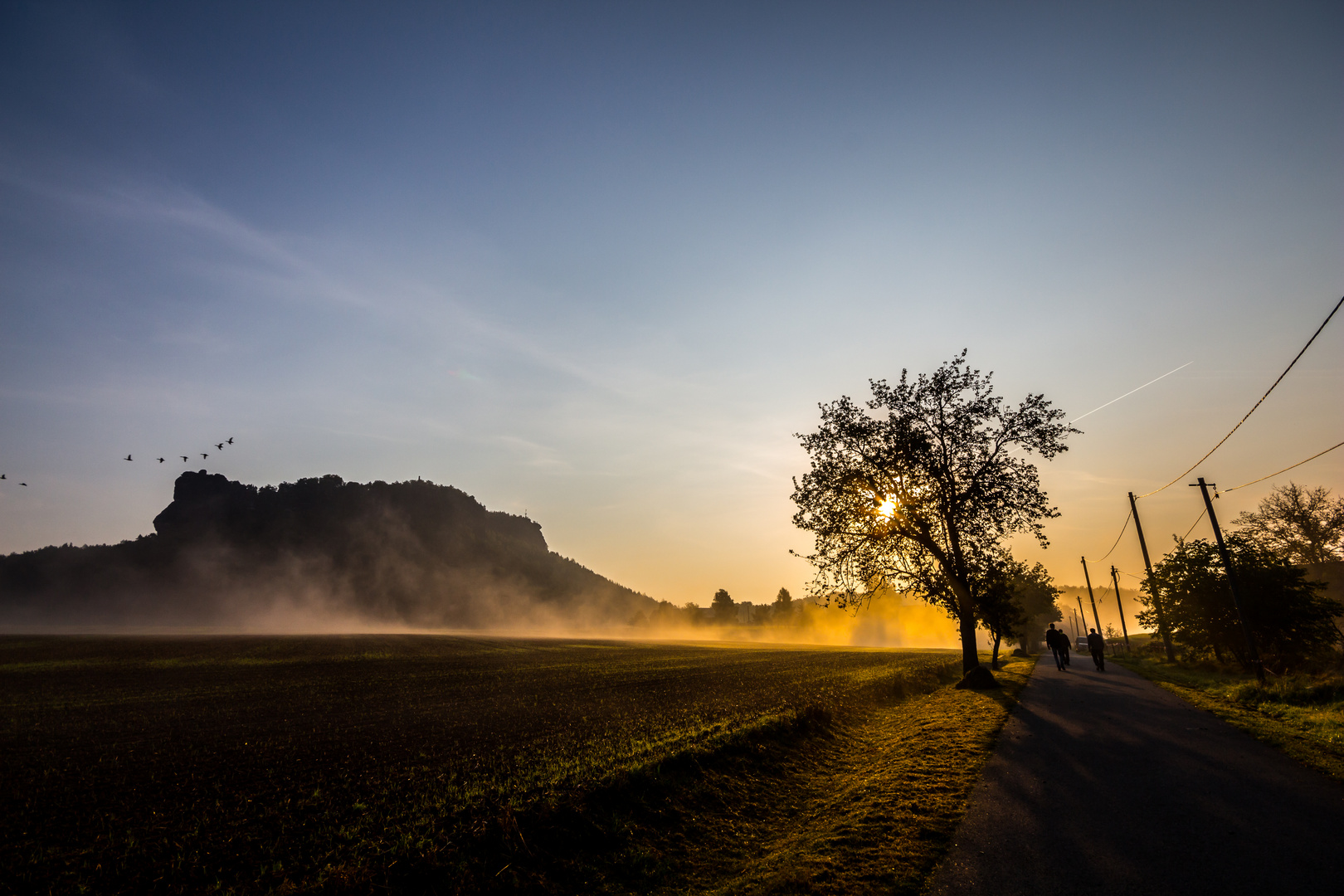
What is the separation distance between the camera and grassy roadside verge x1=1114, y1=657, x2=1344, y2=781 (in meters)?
10.8

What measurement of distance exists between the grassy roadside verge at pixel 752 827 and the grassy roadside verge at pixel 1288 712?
533 cm

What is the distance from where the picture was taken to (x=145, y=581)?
7475 inches

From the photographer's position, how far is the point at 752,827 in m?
9.69

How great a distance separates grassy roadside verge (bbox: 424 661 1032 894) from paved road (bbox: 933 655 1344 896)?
1.96 ft

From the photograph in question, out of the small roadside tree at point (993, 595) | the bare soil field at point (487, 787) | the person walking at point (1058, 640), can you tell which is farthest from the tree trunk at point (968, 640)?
the person walking at point (1058, 640)

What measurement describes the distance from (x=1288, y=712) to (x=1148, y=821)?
1180 centimetres

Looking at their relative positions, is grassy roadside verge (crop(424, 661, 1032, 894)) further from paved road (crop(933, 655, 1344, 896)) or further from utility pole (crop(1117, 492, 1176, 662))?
utility pole (crop(1117, 492, 1176, 662))

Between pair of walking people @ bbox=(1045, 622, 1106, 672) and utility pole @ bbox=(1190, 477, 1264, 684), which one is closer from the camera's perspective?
utility pole @ bbox=(1190, 477, 1264, 684)

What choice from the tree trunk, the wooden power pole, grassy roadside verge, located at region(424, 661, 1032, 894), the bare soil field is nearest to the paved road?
grassy roadside verge, located at region(424, 661, 1032, 894)

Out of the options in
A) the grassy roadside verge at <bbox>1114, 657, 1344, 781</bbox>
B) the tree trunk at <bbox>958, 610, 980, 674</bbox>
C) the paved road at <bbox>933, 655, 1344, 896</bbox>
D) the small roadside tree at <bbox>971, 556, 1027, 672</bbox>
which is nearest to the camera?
the paved road at <bbox>933, 655, 1344, 896</bbox>

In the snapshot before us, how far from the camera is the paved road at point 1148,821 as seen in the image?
6.23 meters

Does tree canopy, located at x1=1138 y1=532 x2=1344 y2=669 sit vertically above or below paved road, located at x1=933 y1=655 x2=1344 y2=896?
above

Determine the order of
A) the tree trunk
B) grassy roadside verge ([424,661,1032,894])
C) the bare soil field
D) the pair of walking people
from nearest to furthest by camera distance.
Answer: grassy roadside verge ([424,661,1032,894]), the bare soil field, the tree trunk, the pair of walking people

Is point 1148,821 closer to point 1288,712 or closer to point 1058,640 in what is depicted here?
point 1288,712
